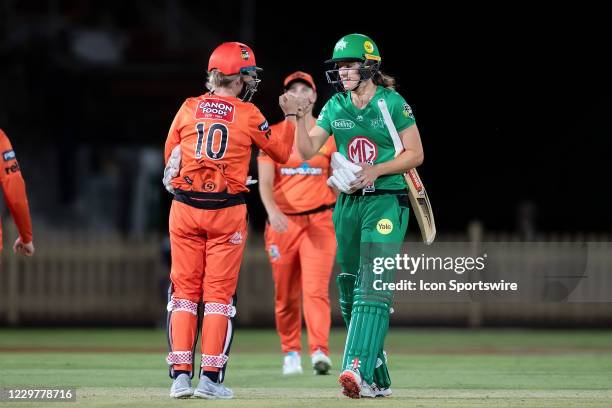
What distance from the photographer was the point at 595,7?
85.7 feet

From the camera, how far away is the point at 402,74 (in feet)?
77.6

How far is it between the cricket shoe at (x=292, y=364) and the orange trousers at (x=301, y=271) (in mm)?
64

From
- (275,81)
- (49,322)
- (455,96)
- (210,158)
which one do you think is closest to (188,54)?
(275,81)

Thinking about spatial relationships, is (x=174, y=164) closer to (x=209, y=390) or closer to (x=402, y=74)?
(x=209, y=390)

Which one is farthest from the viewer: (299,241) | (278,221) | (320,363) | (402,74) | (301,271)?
(402,74)

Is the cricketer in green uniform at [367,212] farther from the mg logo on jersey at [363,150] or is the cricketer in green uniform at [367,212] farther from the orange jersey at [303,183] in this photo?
the orange jersey at [303,183]

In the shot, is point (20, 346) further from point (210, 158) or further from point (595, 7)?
point (595, 7)

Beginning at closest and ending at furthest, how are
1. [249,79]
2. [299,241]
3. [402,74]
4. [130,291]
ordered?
[249,79] → [299,241] → [130,291] → [402,74]

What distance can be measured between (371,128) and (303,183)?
290 centimetres

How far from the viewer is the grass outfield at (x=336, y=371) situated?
29.3 feet

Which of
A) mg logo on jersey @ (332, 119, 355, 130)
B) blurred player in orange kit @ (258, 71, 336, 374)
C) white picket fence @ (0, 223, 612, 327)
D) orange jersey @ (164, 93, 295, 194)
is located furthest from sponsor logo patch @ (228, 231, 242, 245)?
white picket fence @ (0, 223, 612, 327)

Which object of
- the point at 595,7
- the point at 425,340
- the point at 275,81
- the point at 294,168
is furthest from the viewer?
the point at 595,7

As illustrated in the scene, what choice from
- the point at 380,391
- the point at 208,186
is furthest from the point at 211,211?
the point at 380,391

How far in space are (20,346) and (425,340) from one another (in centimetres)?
548
